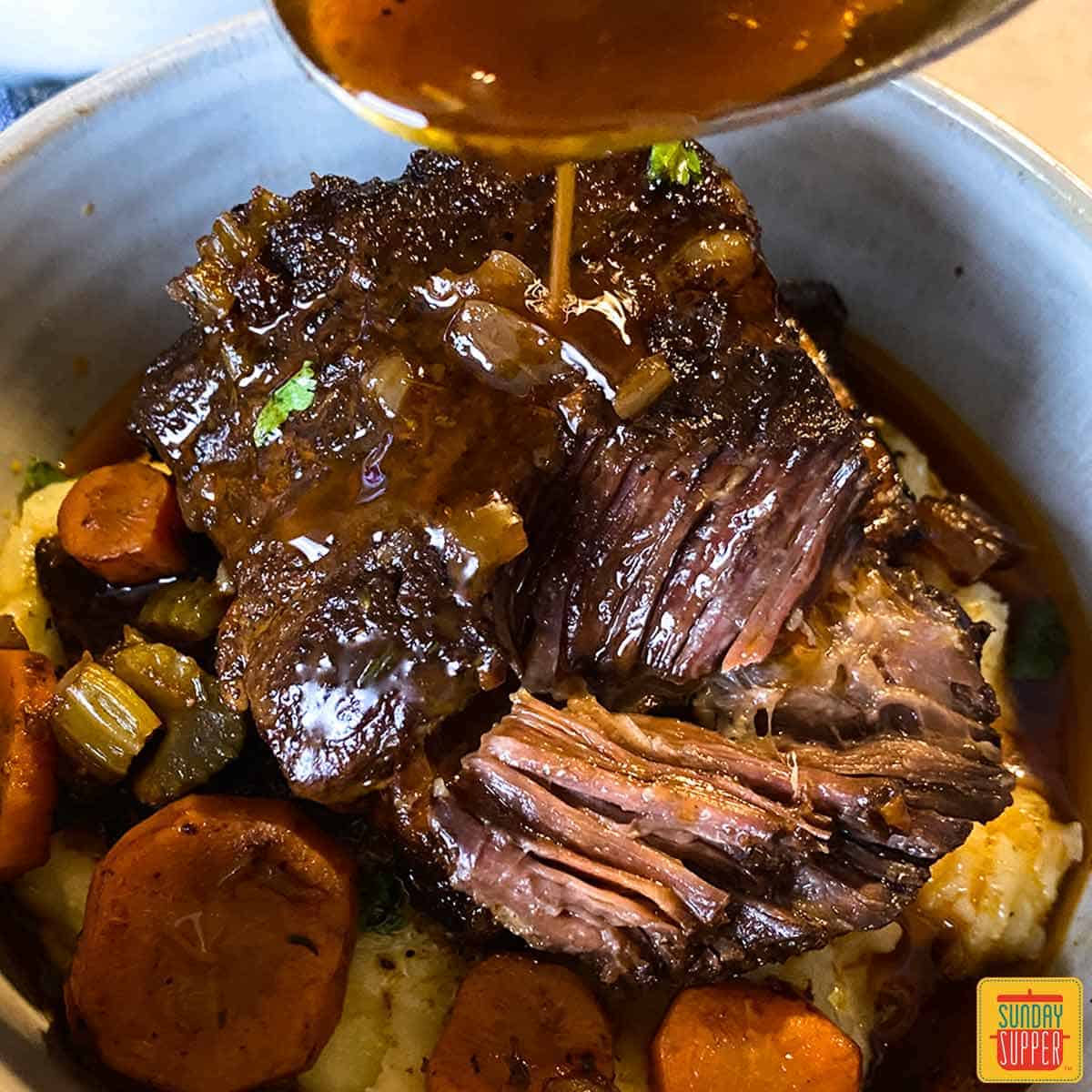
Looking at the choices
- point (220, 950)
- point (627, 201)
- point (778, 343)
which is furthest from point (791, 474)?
point (220, 950)

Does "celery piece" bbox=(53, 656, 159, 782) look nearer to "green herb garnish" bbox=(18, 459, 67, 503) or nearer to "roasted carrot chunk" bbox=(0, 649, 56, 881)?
"roasted carrot chunk" bbox=(0, 649, 56, 881)

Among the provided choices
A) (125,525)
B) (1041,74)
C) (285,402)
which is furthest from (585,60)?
(1041,74)

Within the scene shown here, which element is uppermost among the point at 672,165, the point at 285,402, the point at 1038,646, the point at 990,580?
the point at 672,165

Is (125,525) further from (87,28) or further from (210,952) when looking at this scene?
(87,28)

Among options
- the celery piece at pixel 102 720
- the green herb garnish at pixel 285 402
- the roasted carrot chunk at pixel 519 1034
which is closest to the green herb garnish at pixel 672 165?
the green herb garnish at pixel 285 402

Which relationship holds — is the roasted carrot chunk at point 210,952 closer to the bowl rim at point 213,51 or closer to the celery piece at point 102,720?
the celery piece at point 102,720

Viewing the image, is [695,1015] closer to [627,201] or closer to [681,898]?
[681,898]
